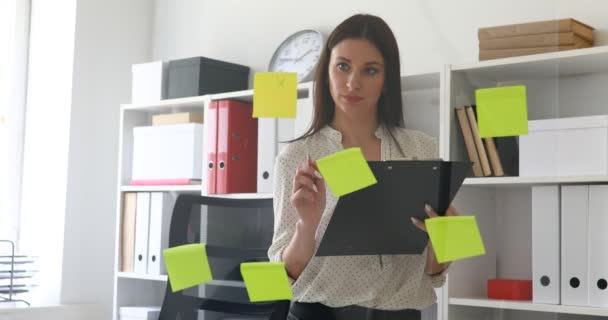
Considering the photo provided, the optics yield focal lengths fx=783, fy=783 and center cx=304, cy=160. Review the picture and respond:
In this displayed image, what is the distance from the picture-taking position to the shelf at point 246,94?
0.93 m

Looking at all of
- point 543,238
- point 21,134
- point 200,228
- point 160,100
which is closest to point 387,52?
point 543,238

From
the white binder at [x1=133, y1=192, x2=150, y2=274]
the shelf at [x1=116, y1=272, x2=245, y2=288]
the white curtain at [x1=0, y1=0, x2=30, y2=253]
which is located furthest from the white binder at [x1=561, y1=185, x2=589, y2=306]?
the white curtain at [x1=0, y1=0, x2=30, y2=253]

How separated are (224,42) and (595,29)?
58 cm

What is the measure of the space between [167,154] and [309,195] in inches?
19.2

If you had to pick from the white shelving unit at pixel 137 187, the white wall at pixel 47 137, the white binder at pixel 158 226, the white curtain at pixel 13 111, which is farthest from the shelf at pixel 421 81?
the white curtain at pixel 13 111

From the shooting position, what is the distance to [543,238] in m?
0.89

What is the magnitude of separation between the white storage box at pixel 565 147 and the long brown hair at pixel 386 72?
0.15 meters

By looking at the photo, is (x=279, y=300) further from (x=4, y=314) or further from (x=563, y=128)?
(x=4, y=314)

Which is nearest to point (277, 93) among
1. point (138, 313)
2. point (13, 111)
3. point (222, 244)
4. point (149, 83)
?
point (222, 244)

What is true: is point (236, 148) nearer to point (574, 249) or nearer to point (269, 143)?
point (269, 143)

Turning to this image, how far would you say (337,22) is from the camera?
965mm

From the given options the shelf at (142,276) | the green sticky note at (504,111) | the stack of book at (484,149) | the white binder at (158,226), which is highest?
the green sticky note at (504,111)

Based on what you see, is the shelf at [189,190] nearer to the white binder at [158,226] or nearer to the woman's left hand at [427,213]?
the white binder at [158,226]

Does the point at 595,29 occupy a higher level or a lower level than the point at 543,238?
higher
